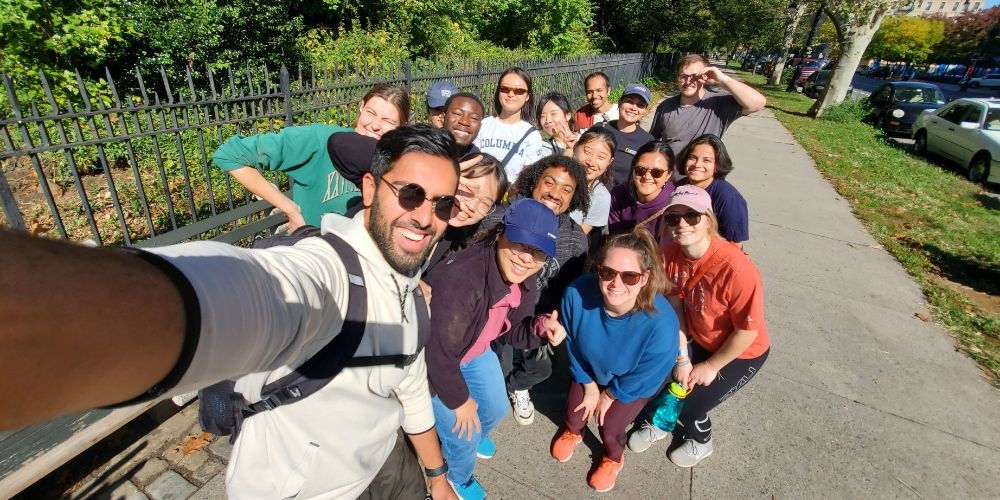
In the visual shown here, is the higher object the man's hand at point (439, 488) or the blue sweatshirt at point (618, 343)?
the blue sweatshirt at point (618, 343)

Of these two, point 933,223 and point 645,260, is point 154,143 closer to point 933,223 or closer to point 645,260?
point 645,260

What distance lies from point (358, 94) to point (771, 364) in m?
4.64

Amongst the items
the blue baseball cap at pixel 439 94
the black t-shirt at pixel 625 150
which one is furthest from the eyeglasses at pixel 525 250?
the blue baseball cap at pixel 439 94

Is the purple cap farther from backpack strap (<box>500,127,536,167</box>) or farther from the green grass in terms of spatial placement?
the green grass

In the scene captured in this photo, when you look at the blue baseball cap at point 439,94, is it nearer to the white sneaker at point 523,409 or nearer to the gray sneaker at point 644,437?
the white sneaker at point 523,409

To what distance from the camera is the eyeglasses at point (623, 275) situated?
2121 millimetres

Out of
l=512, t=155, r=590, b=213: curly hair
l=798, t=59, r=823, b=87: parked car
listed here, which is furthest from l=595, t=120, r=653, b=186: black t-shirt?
l=798, t=59, r=823, b=87: parked car

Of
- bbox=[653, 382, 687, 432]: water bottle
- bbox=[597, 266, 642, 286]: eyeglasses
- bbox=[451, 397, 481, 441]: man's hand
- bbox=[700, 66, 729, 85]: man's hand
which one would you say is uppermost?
bbox=[700, 66, 729, 85]: man's hand

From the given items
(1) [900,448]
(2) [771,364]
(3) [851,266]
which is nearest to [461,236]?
(2) [771,364]

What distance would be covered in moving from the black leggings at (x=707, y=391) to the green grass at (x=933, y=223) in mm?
2676

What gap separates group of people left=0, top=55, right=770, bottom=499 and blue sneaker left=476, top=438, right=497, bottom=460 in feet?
0.04

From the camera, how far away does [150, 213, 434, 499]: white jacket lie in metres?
0.74

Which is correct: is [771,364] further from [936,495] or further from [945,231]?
[945,231]

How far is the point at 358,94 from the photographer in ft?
15.3
